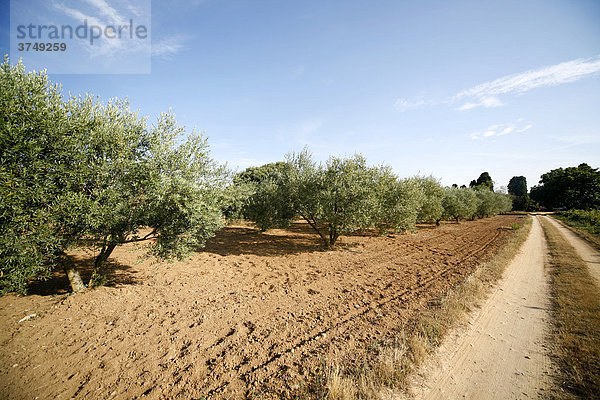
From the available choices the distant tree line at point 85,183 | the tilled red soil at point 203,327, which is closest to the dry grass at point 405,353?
the tilled red soil at point 203,327

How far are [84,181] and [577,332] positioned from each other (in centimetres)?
1954

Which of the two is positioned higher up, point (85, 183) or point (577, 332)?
point (85, 183)

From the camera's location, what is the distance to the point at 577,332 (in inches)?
306

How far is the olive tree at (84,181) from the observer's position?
7.02m

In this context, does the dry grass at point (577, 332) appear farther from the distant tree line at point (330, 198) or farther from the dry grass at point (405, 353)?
the distant tree line at point (330, 198)

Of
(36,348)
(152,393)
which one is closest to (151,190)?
(36,348)

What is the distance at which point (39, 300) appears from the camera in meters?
9.55

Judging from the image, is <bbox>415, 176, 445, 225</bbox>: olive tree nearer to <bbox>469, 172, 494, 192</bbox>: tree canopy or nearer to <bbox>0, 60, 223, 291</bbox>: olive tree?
<bbox>0, 60, 223, 291</bbox>: olive tree

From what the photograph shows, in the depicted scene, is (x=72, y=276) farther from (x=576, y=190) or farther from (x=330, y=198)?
(x=576, y=190)

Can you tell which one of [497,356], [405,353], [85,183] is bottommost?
[497,356]

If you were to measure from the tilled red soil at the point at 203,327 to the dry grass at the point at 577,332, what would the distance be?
4.02 m

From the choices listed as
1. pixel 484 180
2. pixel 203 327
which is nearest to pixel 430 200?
pixel 203 327

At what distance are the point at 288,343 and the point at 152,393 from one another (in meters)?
3.85

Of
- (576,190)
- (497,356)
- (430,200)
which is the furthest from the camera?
(576,190)
